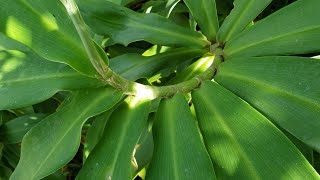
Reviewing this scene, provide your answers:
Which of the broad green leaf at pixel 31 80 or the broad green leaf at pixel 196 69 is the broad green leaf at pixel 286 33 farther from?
the broad green leaf at pixel 31 80

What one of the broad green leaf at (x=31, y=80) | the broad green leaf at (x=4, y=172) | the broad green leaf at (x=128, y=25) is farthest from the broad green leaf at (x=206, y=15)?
the broad green leaf at (x=4, y=172)

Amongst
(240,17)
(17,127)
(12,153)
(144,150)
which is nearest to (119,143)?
(144,150)

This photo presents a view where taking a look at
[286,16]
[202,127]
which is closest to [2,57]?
[202,127]

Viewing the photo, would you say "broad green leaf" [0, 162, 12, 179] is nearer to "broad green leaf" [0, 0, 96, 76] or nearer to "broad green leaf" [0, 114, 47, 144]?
"broad green leaf" [0, 114, 47, 144]

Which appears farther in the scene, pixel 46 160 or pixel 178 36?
pixel 178 36

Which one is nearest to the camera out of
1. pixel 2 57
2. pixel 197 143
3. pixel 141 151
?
pixel 197 143

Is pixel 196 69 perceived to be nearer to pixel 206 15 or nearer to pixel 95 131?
pixel 206 15

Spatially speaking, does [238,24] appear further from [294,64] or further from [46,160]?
[46,160]
